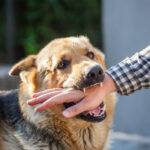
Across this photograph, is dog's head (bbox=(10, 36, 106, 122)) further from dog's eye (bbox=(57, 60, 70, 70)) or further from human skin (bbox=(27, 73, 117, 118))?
human skin (bbox=(27, 73, 117, 118))

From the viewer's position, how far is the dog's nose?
129 inches

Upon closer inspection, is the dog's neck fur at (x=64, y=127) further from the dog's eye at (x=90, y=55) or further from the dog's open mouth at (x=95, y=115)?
the dog's eye at (x=90, y=55)

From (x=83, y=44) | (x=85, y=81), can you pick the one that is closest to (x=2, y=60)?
(x=83, y=44)

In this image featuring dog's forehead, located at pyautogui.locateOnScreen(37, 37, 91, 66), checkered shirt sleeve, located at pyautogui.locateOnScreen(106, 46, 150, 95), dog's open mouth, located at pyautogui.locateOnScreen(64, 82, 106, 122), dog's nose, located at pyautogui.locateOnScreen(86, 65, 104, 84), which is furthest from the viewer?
dog's forehead, located at pyautogui.locateOnScreen(37, 37, 91, 66)

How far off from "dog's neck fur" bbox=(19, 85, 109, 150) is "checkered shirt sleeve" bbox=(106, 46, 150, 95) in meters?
0.90

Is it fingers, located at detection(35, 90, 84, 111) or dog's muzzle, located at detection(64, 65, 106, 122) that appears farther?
dog's muzzle, located at detection(64, 65, 106, 122)

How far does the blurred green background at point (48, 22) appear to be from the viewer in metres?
10.4

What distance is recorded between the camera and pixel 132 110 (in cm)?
636

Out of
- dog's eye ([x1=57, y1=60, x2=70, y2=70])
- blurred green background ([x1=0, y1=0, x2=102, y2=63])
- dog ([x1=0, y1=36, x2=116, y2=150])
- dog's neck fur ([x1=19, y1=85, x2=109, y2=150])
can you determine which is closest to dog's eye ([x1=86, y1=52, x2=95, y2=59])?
dog ([x1=0, y1=36, x2=116, y2=150])

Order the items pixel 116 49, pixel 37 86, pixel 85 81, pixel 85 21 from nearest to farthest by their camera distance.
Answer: pixel 85 81 < pixel 37 86 < pixel 116 49 < pixel 85 21

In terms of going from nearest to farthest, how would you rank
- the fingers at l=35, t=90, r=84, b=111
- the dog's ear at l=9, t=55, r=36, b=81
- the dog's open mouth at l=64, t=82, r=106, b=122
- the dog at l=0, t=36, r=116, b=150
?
1. the fingers at l=35, t=90, r=84, b=111
2. the dog's open mouth at l=64, t=82, r=106, b=122
3. the dog at l=0, t=36, r=116, b=150
4. the dog's ear at l=9, t=55, r=36, b=81

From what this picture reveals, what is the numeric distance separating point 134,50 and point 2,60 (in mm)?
5504

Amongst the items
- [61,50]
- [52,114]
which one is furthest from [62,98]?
→ [61,50]

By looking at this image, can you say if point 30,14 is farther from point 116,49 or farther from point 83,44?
point 83,44
